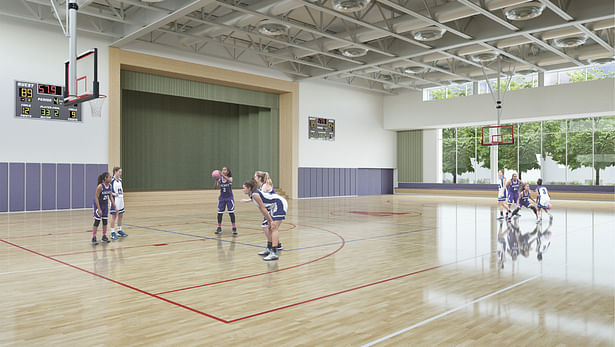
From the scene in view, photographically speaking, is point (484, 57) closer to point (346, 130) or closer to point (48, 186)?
point (346, 130)

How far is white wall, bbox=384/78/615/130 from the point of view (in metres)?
23.1

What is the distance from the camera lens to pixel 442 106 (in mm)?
28328

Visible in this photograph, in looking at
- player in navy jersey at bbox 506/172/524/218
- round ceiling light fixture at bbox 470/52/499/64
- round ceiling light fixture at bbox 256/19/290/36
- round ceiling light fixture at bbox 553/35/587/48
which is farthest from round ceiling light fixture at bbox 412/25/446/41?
player in navy jersey at bbox 506/172/524/218

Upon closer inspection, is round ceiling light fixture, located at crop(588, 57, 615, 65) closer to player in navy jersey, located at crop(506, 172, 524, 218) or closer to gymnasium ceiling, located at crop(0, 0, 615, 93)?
gymnasium ceiling, located at crop(0, 0, 615, 93)

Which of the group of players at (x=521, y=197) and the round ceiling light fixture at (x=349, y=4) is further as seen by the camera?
the round ceiling light fixture at (x=349, y=4)

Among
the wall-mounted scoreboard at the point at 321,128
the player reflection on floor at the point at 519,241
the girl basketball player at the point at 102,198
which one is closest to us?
the player reflection on floor at the point at 519,241

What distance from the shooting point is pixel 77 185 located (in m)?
17.5

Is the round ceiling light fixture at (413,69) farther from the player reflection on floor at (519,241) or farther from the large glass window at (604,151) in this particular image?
the player reflection on floor at (519,241)

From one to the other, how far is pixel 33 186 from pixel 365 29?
45.4 feet

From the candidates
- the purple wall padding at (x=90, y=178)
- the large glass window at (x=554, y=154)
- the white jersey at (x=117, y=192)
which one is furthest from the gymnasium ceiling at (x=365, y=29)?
the white jersey at (x=117, y=192)

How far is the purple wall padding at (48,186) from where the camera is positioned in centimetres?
1669

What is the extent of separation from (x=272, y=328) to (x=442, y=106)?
26.4m

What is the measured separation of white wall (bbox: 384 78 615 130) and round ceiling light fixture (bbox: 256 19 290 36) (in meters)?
14.8

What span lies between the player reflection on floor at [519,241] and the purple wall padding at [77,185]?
14894 mm
